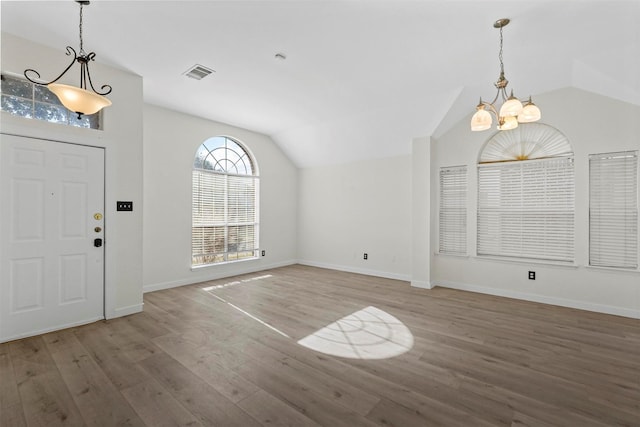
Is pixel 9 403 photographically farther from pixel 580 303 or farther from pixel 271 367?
pixel 580 303

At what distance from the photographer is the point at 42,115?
3.09 m

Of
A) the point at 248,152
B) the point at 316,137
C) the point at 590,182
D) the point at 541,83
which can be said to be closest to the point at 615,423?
the point at 590,182

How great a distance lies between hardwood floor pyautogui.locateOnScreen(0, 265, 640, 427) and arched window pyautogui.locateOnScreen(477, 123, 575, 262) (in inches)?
38.2

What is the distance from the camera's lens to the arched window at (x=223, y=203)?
17.5 feet

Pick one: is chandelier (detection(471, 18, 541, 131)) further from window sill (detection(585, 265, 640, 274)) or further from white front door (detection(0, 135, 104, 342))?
white front door (detection(0, 135, 104, 342))

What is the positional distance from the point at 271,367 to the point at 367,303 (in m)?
2.04

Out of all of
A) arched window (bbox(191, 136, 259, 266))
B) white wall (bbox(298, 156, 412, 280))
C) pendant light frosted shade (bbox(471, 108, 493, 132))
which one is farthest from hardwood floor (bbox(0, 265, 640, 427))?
pendant light frosted shade (bbox(471, 108, 493, 132))

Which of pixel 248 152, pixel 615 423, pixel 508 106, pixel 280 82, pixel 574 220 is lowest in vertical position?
pixel 615 423

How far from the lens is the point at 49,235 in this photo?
3.07 metres

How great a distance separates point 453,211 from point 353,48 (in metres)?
3.27

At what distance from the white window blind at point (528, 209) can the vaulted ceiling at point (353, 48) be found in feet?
3.62

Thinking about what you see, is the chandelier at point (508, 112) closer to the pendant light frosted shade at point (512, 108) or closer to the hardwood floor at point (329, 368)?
the pendant light frosted shade at point (512, 108)

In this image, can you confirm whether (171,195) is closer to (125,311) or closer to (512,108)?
(125,311)

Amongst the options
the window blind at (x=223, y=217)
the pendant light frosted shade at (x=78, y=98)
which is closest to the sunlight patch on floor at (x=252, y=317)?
the window blind at (x=223, y=217)
